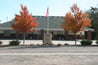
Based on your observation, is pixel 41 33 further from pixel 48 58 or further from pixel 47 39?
pixel 48 58

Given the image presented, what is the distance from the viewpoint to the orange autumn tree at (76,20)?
30094 mm

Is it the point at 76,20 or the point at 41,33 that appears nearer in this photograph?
the point at 76,20

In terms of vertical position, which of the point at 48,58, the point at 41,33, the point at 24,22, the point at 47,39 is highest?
the point at 24,22

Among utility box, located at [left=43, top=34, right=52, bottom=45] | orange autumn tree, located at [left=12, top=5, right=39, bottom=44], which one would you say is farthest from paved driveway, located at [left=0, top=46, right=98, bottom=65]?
utility box, located at [left=43, top=34, right=52, bottom=45]

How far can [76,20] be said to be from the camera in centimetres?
3039

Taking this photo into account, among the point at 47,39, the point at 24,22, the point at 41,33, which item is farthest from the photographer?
the point at 41,33

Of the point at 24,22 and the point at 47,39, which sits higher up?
the point at 24,22

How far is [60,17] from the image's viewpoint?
56156mm

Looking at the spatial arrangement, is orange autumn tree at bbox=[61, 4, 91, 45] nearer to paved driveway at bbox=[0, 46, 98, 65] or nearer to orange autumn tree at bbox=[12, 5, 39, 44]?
orange autumn tree at bbox=[12, 5, 39, 44]

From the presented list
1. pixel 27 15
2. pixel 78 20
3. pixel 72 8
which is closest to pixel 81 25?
pixel 78 20

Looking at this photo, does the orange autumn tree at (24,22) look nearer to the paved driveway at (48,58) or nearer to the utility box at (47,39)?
the utility box at (47,39)

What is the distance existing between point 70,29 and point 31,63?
64.0ft

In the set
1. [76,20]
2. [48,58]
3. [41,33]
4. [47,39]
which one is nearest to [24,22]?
[47,39]

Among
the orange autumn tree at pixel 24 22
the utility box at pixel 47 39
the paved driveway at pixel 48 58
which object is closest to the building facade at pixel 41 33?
the utility box at pixel 47 39
